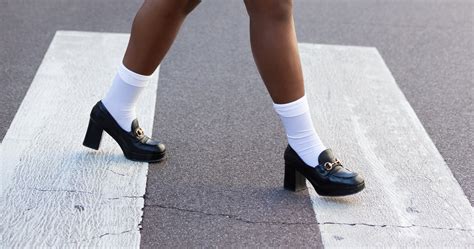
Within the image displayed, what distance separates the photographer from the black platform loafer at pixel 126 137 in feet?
12.1

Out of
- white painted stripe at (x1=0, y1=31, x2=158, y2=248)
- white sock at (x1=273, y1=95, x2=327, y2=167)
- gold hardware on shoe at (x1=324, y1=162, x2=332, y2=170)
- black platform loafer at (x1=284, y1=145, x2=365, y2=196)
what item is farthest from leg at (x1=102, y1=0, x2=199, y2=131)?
gold hardware on shoe at (x1=324, y1=162, x2=332, y2=170)

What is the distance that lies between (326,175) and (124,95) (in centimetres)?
92

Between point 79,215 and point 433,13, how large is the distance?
436cm

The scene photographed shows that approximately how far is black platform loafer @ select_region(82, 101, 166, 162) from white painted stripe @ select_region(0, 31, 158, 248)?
5 centimetres

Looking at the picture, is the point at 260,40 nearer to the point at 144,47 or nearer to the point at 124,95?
the point at 144,47

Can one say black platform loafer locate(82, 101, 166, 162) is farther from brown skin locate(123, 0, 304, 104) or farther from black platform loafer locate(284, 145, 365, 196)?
black platform loafer locate(284, 145, 365, 196)

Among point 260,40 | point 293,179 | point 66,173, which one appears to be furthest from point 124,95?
point 293,179

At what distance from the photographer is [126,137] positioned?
12.1 ft

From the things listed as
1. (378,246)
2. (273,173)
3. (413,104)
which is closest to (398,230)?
(378,246)

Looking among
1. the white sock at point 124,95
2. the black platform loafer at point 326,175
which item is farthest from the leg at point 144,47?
the black platform loafer at point 326,175

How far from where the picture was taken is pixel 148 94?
461cm

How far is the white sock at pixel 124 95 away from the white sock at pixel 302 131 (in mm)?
595

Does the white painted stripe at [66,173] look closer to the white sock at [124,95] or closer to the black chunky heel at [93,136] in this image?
the black chunky heel at [93,136]

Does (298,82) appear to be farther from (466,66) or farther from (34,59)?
(466,66)
